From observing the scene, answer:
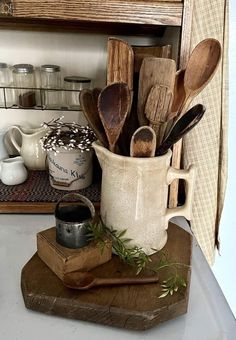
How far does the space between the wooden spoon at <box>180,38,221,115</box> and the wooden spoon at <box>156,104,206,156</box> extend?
3cm

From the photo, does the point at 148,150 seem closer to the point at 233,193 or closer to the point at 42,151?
the point at 42,151

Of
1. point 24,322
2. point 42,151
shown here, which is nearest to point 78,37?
point 42,151

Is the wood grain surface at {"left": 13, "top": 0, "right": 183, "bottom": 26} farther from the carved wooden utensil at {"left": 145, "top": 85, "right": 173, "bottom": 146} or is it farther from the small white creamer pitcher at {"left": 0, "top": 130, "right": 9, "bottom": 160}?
the small white creamer pitcher at {"left": 0, "top": 130, "right": 9, "bottom": 160}

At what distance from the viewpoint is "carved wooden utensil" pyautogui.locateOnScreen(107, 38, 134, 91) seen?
58 centimetres

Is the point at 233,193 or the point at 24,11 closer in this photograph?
the point at 24,11

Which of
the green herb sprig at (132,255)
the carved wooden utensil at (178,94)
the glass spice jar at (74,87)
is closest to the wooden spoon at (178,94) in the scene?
the carved wooden utensil at (178,94)

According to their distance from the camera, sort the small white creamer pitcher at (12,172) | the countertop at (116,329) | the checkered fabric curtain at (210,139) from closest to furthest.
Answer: the countertop at (116,329), the checkered fabric curtain at (210,139), the small white creamer pitcher at (12,172)

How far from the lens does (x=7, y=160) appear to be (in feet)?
2.62

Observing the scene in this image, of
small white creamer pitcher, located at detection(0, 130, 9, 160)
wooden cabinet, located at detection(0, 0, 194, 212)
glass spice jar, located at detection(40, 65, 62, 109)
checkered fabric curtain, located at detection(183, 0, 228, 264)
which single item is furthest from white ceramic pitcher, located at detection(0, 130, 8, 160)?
checkered fabric curtain, located at detection(183, 0, 228, 264)

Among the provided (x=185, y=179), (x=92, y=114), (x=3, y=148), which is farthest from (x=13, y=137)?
(x=185, y=179)

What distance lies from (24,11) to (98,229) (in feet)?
1.26

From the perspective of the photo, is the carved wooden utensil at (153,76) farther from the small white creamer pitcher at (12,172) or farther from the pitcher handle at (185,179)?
the small white creamer pitcher at (12,172)

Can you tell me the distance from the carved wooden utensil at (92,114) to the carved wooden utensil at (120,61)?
2.4 inches

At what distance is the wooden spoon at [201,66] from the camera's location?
0.54 meters
